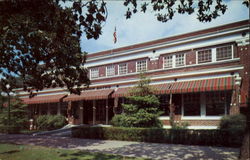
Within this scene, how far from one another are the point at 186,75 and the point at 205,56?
7.57ft

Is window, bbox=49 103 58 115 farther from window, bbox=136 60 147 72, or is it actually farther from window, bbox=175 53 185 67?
window, bbox=175 53 185 67

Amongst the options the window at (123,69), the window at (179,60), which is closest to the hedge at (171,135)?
the window at (179,60)

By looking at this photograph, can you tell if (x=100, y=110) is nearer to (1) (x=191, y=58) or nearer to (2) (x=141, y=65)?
(2) (x=141, y=65)

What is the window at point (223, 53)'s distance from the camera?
1663 cm

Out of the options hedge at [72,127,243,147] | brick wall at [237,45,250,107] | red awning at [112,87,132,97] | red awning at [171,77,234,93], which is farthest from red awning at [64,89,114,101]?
brick wall at [237,45,250,107]

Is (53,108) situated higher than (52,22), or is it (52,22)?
(52,22)

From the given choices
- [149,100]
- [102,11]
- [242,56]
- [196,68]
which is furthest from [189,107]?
[102,11]

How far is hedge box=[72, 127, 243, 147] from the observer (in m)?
11.1

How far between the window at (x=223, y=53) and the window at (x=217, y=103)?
2.95 metres

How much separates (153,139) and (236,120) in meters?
5.19

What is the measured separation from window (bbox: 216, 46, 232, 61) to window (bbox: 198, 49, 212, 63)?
0.63 m

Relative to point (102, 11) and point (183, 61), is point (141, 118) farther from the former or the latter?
point (102, 11)

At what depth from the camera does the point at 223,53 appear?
16891 mm

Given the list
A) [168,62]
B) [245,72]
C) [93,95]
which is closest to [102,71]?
[93,95]
